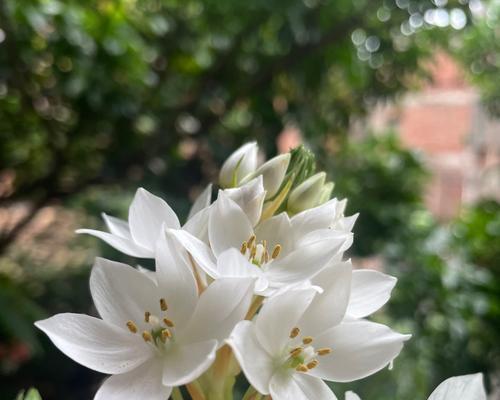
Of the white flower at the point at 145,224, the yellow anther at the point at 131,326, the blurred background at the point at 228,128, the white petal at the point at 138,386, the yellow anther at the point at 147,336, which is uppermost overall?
the white flower at the point at 145,224

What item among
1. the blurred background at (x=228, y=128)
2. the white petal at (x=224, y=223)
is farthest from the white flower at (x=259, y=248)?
the blurred background at (x=228, y=128)

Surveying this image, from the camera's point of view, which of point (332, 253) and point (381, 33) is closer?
point (332, 253)

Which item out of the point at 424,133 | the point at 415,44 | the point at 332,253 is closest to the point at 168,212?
the point at 332,253

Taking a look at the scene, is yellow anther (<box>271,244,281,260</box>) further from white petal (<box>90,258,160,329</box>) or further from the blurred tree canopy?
the blurred tree canopy

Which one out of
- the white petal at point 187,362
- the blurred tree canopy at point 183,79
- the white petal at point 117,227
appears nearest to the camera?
the white petal at point 187,362

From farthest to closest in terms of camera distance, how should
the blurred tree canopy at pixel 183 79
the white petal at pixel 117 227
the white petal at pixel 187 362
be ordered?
1. the blurred tree canopy at pixel 183 79
2. the white petal at pixel 117 227
3. the white petal at pixel 187 362

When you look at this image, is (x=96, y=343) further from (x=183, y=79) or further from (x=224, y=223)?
(x=183, y=79)

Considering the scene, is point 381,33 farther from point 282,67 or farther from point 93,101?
point 93,101

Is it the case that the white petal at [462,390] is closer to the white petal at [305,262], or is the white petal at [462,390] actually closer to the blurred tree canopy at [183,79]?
the white petal at [305,262]
